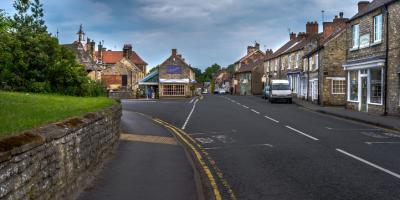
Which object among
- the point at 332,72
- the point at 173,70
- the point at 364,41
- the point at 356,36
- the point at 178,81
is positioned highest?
the point at 356,36

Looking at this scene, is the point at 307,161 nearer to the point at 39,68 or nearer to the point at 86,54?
the point at 39,68

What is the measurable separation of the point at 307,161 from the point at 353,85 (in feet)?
82.1

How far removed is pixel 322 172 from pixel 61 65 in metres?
14.1

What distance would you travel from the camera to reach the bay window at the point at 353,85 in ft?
117

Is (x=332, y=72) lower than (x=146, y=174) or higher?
higher

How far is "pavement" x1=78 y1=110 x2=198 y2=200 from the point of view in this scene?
30.9ft

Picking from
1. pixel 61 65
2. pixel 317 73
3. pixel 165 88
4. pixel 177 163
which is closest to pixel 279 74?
pixel 165 88

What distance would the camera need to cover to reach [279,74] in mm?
74000

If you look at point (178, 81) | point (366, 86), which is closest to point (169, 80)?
point (178, 81)

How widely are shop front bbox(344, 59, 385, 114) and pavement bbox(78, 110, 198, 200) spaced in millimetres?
18181

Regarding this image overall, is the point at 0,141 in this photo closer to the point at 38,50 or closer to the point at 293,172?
the point at 293,172

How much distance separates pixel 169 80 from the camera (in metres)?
81.6

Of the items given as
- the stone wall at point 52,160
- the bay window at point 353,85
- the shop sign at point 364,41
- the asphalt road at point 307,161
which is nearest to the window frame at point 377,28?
the shop sign at point 364,41

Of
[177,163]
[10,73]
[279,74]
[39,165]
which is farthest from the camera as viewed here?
[279,74]
